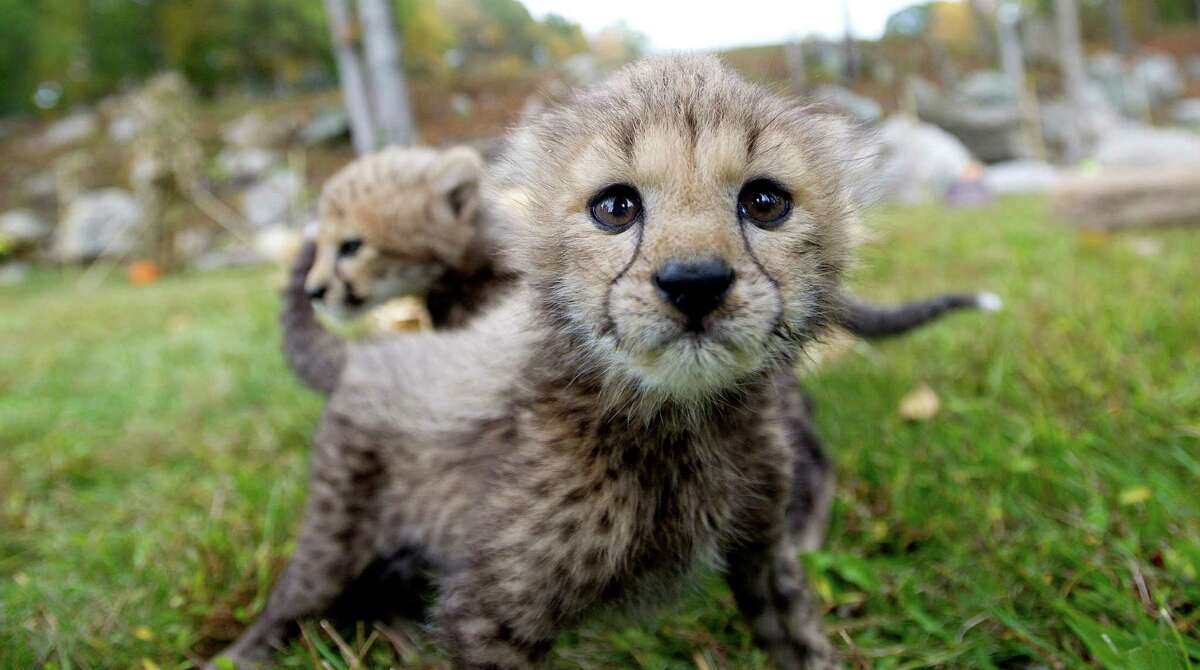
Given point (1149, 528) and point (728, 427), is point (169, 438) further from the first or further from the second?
point (1149, 528)

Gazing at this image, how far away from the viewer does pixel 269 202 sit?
57.9 feet

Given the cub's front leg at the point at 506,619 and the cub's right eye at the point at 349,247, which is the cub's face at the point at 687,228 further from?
the cub's right eye at the point at 349,247

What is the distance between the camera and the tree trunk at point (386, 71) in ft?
20.1

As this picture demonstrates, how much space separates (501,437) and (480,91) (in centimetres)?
1984

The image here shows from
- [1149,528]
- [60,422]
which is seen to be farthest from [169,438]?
[1149,528]

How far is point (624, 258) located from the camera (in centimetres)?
136

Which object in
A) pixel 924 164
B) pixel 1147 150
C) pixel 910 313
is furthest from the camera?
pixel 924 164

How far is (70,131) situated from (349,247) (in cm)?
2418

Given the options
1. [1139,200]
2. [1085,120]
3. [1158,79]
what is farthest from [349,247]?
[1158,79]

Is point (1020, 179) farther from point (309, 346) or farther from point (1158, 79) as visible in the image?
point (1158, 79)

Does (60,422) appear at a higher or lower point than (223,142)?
lower

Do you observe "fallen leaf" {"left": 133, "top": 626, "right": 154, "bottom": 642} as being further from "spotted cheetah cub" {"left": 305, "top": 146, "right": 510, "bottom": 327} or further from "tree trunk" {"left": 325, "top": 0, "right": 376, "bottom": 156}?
"tree trunk" {"left": 325, "top": 0, "right": 376, "bottom": 156}

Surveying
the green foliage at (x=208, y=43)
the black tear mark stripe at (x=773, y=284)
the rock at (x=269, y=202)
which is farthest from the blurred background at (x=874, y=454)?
the green foliage at (x=208, y=43)

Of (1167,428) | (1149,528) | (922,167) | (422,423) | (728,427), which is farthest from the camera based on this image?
(922,167)
